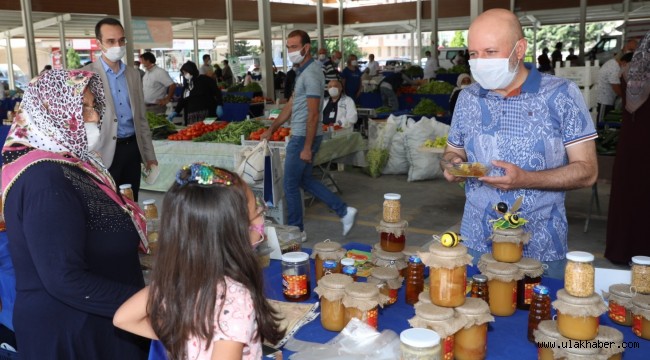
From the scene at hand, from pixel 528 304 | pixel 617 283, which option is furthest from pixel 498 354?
pixel 617 283

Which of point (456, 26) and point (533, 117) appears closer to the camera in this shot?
point (533, 117)

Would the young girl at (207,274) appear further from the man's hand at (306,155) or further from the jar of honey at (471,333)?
the man's hand at (306,155)

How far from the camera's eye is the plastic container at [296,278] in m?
2.08

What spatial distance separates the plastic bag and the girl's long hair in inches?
13.4

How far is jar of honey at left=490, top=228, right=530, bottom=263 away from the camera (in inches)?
75.9

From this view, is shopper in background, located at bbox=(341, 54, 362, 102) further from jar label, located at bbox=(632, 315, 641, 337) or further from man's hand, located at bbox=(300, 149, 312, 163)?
jar label, located at bbox=(632, 315, 641, 337)

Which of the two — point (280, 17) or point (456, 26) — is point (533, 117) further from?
point (456, 26)

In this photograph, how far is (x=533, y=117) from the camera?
2.15 m

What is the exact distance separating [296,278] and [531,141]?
101cm

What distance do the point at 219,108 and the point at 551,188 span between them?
7617mm

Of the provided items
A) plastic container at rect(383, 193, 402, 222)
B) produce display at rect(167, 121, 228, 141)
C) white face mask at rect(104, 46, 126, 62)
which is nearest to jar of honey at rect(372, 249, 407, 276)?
plastic container at rect(383, 193, 402, 222)

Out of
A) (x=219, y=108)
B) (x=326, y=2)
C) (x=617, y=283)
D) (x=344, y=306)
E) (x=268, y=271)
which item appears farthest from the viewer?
(x=326, y=2)

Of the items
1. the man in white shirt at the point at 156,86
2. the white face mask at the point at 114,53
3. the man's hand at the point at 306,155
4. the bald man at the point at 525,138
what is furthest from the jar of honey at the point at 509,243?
the man in white shirt at the point at 156,86

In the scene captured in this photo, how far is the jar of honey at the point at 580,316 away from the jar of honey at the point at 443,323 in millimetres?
265
